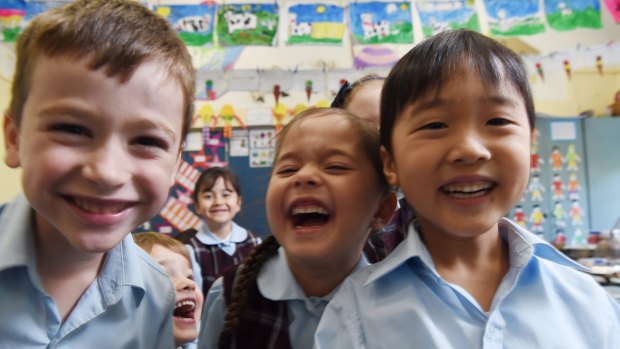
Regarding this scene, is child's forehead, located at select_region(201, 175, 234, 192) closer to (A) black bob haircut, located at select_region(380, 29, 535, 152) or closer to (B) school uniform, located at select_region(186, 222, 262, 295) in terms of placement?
(B) school uniform, located at select_region(186, 222, 262, 295)

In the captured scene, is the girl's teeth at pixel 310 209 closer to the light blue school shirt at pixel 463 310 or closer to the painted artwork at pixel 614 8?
the light blue school shirt at pixel 463 310

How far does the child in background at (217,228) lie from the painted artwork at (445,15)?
6.03ft

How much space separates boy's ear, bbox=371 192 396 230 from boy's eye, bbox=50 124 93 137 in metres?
0.55

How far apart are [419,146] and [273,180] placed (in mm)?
307

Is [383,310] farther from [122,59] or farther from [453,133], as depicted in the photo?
[122,59]

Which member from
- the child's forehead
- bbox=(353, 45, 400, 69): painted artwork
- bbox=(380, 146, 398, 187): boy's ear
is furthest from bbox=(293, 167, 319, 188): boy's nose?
bbox=(353, 45, 400, 69): painted artwork

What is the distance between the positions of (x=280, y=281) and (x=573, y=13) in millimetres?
3166

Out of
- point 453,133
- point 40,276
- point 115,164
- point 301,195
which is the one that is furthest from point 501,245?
point 40,276

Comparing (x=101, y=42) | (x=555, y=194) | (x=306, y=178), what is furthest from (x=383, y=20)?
(x=101, y=42)

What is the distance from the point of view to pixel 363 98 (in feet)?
3.61

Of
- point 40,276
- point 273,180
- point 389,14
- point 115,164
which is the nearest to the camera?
point 115,164

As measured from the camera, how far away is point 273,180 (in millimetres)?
848

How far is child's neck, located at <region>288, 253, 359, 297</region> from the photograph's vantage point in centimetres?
83

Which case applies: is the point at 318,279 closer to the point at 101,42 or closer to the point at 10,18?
the point at 101,42
